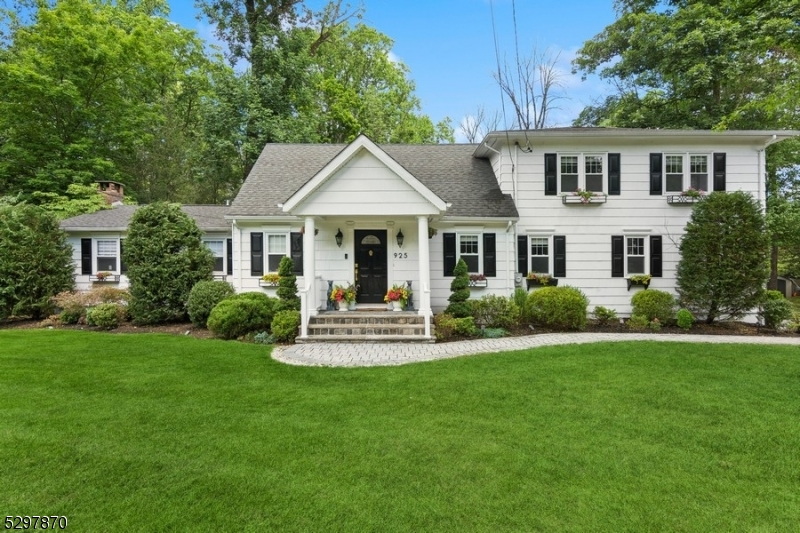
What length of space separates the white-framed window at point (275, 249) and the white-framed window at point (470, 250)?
5535mm

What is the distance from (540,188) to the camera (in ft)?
39.1

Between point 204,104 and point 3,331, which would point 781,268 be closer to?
point 204,104

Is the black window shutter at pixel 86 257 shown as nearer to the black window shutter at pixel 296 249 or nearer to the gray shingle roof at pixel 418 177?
the gray shingle roof at pixel 418 177

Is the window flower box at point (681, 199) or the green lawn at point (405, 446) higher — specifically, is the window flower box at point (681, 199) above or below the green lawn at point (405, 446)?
above

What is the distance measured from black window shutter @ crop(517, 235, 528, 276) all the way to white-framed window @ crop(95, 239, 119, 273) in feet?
48.2

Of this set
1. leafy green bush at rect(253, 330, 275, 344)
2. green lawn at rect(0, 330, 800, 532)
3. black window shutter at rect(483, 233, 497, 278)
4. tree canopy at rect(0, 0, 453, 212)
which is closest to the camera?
green lawn at rect(0, 330, 800, 532)

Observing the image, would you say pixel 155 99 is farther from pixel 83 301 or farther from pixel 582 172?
pixel 582 172

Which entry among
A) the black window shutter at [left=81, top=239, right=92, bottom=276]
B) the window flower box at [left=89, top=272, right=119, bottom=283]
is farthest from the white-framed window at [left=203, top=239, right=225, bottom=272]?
the black window shutter at [left=81, top=239, right=92, bottom=276]

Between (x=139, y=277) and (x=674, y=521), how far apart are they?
41.4 ft

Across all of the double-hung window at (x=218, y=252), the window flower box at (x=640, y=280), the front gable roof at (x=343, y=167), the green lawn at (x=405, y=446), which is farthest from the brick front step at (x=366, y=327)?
the window flower box at (x=640, y=280)

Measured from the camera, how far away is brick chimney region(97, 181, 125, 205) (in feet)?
60.7

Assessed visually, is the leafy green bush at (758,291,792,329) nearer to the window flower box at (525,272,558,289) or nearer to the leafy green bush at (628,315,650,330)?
the leafy green bush at (628,315,650,330)

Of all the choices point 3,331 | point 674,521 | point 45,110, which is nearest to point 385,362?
point 674,521

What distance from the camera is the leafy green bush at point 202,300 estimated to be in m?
10.4
